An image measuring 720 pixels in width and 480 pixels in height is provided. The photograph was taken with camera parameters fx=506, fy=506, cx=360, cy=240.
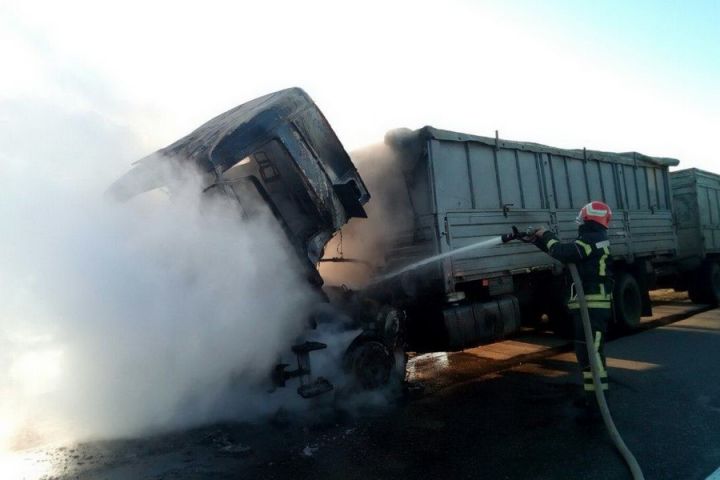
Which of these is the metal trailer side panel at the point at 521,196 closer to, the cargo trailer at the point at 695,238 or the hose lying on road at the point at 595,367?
the cargo trailer at the point at 695,238

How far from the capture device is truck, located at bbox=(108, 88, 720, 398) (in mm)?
4488

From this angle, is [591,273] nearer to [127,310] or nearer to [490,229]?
[490,229]

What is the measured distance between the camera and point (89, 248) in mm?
3773

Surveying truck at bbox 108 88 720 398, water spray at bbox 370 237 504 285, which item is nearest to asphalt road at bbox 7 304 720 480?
truck at bbox 108 88 720 398

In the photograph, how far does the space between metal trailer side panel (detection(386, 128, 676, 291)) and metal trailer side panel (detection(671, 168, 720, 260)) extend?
1428mm

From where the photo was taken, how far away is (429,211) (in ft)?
19.5

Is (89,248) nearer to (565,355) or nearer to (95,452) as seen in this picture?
(95,452)

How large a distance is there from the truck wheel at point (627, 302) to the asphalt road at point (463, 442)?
2.55 metres

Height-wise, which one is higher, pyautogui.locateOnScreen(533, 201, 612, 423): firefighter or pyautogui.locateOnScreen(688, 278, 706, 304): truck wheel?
pyautogui.locateOnScreen(533, 201, 612, 423): firefighter

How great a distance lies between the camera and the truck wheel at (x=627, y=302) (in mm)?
8305

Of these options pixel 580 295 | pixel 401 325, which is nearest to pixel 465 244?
pixel 401 325

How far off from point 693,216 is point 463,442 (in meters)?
9.85

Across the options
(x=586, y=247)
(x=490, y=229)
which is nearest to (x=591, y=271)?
(x=586, y=247)

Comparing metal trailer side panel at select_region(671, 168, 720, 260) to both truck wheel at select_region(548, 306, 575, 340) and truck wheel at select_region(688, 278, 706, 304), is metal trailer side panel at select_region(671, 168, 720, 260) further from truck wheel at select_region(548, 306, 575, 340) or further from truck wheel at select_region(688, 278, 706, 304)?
truck wheel at select_region(548, 306, 575, 340)
